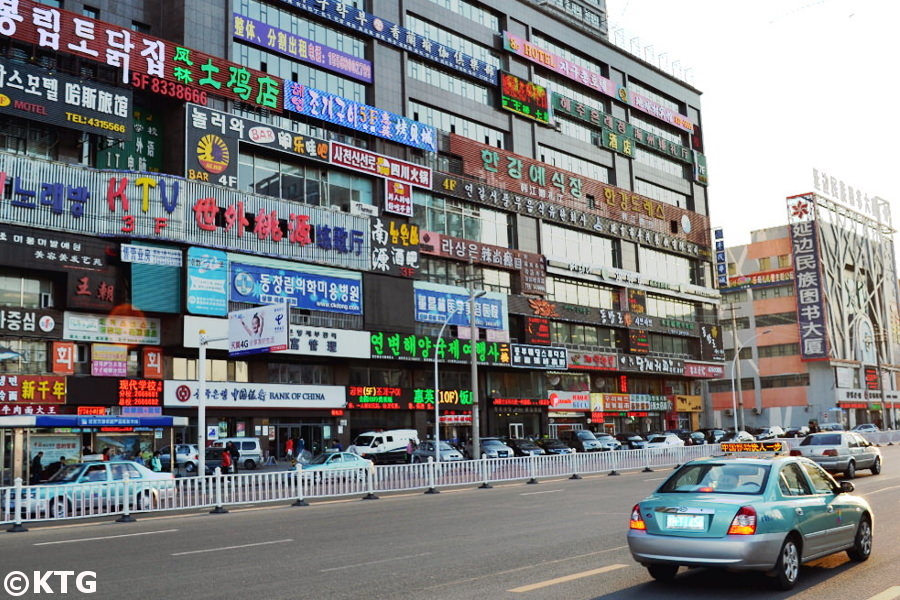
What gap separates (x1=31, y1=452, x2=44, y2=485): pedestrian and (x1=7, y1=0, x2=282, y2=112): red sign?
18.9 meters

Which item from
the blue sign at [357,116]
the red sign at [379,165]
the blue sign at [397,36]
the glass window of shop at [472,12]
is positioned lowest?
the red sign at [379,165]

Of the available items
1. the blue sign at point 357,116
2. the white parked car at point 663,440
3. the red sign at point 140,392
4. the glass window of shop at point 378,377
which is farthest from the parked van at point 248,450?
the white parked car at point 663,440

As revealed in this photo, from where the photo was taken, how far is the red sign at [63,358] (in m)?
40.4

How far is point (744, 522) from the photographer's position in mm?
9219

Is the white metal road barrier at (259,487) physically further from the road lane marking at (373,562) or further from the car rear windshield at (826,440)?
the road lane marking at (373,562)

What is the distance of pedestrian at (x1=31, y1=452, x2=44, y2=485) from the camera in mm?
37500

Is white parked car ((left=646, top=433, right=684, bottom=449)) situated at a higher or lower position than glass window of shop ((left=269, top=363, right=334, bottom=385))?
lower

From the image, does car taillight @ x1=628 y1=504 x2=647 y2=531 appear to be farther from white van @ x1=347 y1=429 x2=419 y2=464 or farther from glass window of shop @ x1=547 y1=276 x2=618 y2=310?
glass window of shop @ x1=547 y1=276 x2=618 y2=310

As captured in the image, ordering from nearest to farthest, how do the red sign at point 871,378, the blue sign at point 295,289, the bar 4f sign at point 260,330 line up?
1. the bar 4f sign at point 260,330
2. the blue sign at point 295,289
3. the red sign at point 871,378

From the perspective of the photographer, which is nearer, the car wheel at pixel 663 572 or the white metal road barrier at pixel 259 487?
the car wheel at pixel 663 572

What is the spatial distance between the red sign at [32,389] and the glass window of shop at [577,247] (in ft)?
128

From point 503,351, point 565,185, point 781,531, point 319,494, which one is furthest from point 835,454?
point 565,185

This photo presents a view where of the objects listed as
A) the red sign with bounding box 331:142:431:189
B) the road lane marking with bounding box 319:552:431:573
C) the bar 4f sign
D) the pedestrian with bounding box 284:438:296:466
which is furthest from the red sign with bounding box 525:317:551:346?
the road lane marking with bounding box 319:552:431:573

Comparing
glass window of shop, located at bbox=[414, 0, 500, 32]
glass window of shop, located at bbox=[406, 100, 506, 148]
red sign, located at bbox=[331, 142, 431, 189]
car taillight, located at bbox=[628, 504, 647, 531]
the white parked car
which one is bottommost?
the white parked car
